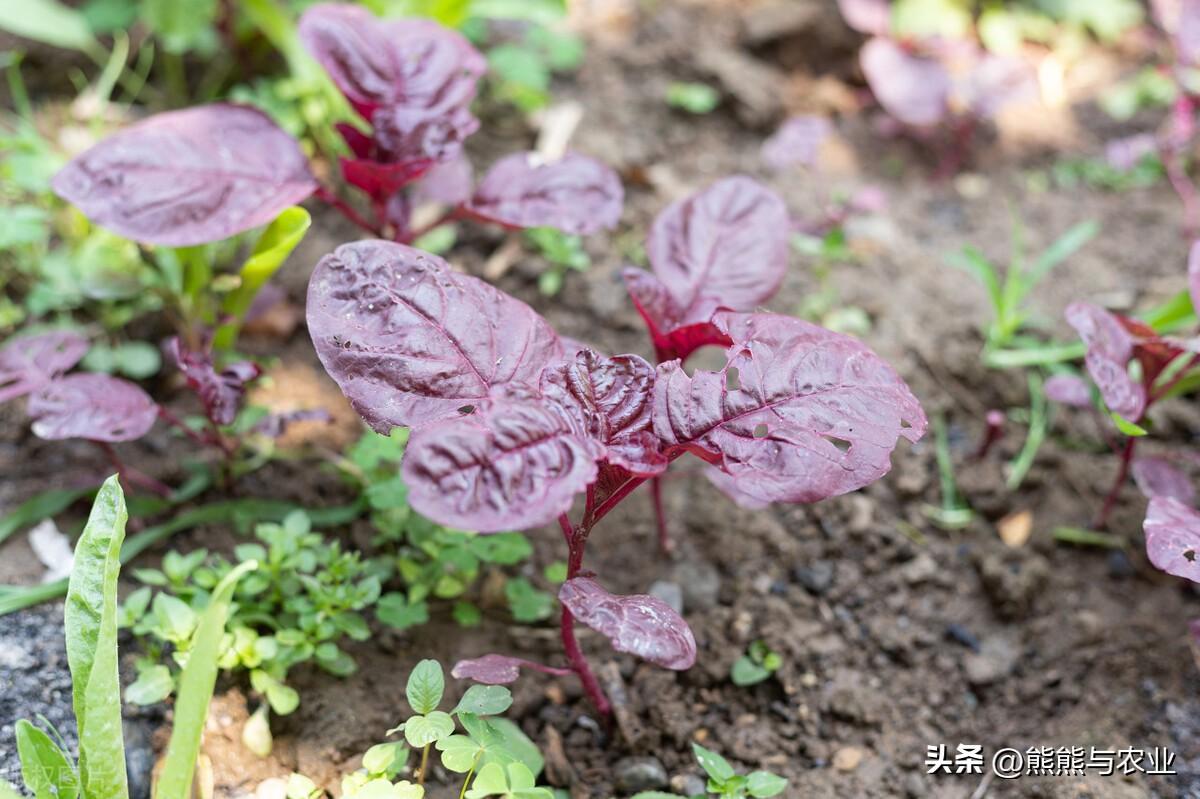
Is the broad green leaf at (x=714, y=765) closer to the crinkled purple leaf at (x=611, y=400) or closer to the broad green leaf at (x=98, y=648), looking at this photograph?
the crinkled purple leaf at (x=611, y=400)

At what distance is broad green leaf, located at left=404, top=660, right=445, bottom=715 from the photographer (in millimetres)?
1385

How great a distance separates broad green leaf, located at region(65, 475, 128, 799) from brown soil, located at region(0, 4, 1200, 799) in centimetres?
24

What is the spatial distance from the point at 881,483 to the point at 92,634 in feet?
5.07

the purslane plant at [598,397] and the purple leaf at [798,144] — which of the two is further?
the purple leaf at [798,144]

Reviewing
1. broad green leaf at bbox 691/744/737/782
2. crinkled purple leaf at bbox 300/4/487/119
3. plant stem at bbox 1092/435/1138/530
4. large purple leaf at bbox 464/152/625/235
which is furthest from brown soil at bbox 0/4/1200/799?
crinkled purple leaf at bbox 300/4/487/119

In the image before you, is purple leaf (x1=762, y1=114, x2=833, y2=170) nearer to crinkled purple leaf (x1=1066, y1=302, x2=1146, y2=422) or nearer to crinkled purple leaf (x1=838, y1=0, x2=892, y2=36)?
crinkled purple leaf (x1=838, y1=0, x2=892, y2=36)

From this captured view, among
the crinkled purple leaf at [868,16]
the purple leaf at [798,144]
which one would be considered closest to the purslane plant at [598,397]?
the purple leaf at [798,144]

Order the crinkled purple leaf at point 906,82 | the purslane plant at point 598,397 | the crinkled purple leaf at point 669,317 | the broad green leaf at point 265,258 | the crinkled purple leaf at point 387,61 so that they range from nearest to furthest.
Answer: the purslane plant at point 598,397
the crinkled purple leaf at point 669,317
the broad green leaf at point 265,258
the crinkled purple leaf at point 387,61
the crinkled purple leaf at point 906,82

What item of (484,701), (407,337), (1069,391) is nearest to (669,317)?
(407,337)

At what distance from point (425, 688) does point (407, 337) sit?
0.52 metres

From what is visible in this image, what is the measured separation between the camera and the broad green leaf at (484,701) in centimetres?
140

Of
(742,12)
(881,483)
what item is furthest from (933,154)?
(881,483)

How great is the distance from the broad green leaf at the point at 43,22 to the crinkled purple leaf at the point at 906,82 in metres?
2.30

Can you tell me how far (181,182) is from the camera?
5.57 feet
